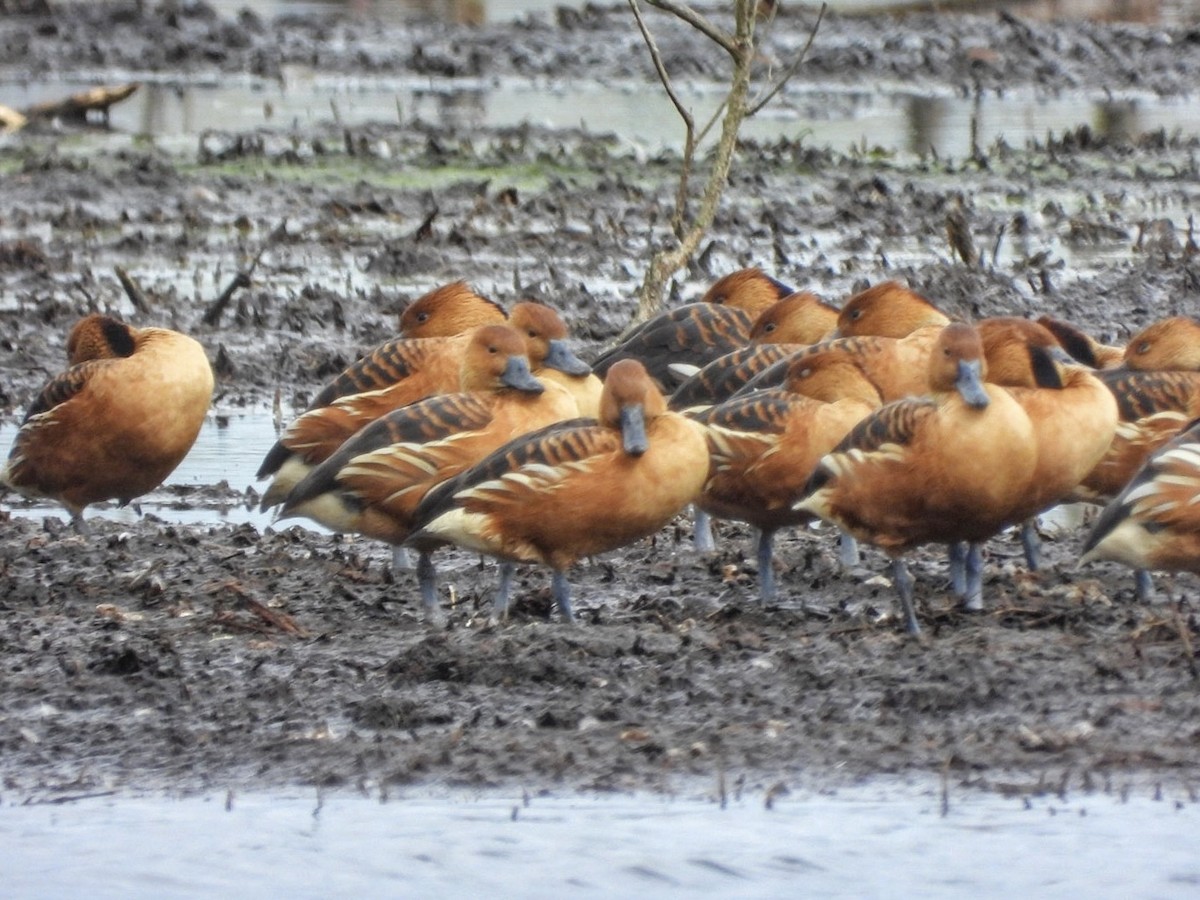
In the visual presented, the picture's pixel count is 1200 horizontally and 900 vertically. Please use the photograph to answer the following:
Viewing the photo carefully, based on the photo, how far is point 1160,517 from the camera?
7074 millimetres

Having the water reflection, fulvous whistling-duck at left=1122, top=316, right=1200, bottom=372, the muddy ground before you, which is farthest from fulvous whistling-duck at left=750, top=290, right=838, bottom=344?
the water reflection

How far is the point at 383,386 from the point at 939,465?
2.84 m

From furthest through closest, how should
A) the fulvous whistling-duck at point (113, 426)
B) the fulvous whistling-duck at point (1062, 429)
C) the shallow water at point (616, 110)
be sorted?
1. the shallow water at point (616, 110)
2. the fulvous whistling-duck at point (113, 426)
3. the fulvous whistling-duck at point (1062, 429)

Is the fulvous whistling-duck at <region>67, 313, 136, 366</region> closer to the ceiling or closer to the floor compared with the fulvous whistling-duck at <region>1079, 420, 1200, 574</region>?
closer to the ceiling

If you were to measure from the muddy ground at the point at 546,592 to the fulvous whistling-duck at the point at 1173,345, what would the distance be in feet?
2.73

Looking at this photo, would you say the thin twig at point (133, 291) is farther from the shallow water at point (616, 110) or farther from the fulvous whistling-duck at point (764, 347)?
the shallow water at point (616, 110)

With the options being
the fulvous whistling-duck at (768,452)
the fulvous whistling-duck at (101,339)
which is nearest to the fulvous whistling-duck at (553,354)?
the fulvous whistling-duck at (768,452)

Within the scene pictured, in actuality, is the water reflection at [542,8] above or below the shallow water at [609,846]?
above

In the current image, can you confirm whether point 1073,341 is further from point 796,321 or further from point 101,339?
point 101,339

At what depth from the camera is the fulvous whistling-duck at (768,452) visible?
7.96 metres

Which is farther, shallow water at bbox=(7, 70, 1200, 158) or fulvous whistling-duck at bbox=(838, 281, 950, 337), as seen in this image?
shallow water at bbox=(7, 70, 1200, 158)

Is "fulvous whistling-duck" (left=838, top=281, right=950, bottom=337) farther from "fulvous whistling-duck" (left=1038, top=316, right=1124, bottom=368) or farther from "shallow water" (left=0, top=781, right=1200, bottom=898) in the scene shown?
"shallow water" (left=0, top=781, right=1200, bottom=898)

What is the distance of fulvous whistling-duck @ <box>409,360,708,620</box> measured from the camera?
7246 mm

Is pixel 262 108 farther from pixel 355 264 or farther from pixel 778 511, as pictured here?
pixel 778 511
